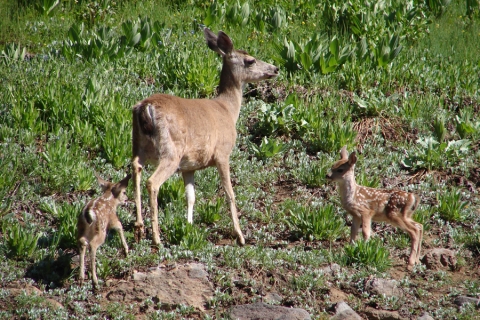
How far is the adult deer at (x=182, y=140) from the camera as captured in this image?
7164 millimetres

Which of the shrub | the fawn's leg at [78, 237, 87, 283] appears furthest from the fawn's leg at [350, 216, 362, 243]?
the shrub

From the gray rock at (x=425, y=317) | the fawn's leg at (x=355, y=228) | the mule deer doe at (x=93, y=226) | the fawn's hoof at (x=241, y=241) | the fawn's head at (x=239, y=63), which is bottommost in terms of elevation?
the gray rock at (x=425, y=317)

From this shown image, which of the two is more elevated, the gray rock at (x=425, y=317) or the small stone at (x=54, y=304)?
the gray rock at (x=425, y=317)

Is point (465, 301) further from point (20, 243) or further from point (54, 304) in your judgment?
point (20, 243)

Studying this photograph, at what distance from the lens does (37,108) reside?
31.2ft

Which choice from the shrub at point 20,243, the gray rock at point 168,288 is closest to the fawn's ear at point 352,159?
the gray rock at point 168,288

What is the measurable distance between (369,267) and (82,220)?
3.11 metres

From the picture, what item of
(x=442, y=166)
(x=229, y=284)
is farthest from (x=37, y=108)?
(x=442, y=166)

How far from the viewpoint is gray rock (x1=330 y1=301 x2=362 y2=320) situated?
6.48m

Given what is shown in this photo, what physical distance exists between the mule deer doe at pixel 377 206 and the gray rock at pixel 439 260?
12 centimetres

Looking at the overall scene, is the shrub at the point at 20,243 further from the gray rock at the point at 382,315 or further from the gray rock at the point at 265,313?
the gray rock at the point at 382,315

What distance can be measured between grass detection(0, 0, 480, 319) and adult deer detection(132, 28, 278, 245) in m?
0.36

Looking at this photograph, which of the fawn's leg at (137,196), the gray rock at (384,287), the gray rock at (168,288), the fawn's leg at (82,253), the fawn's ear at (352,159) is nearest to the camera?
the fawn's leg at (82,253)

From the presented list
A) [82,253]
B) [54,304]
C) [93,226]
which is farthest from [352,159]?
[54,304]
